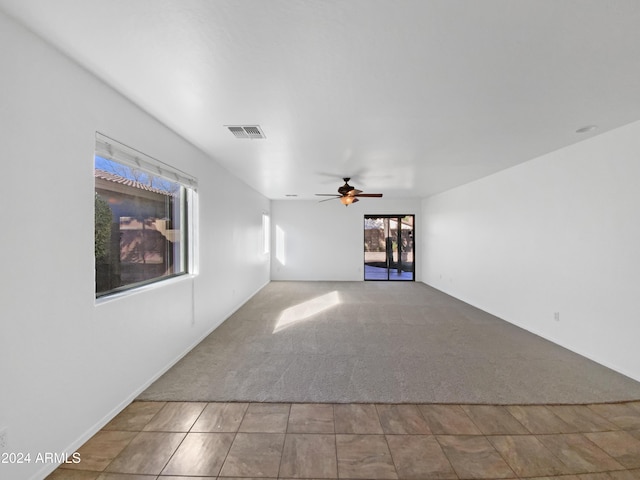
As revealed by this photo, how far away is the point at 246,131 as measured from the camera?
8.85ft

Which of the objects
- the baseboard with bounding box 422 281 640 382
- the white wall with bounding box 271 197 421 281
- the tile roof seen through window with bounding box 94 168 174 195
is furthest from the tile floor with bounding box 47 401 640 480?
the white wall with bounding box 271 197 421 281

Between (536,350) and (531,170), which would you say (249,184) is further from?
(536,350)

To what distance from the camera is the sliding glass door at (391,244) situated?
795 centimetres

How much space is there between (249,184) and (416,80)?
13.9 feet

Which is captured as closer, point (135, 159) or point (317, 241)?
point (135, 159)

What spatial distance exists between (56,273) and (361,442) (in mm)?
2173

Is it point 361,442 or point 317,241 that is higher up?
point 317,241

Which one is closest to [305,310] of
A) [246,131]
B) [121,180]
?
[246,131]

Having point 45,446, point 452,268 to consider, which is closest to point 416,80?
point 45,446

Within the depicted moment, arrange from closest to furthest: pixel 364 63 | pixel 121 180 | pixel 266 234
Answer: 1. pixel 364 63
2. pixel 121 180
3. pixel 266 234

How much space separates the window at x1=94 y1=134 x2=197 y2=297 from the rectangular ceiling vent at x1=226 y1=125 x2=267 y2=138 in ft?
2.54

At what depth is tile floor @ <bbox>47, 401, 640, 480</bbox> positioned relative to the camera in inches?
60.7

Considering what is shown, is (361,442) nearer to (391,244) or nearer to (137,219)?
(137,219)

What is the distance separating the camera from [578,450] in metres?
1.70
